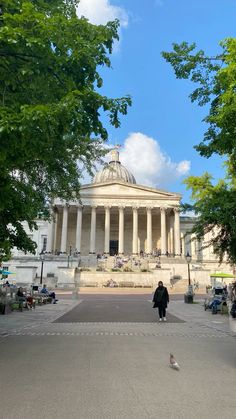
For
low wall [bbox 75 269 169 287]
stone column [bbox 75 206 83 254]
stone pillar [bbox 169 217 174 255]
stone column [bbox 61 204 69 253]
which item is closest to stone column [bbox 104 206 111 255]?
stone column [bbox 75 206 83 254]

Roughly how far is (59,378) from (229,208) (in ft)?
37.6

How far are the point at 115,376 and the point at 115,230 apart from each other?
7263cm

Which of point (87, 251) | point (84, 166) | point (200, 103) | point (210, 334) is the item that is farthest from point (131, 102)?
point (87, 251)

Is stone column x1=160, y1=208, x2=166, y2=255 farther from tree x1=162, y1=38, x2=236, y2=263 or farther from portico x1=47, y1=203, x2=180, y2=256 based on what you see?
tree x1=162, y1=38, x2=236, y2=263

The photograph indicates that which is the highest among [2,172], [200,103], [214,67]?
[214,67]

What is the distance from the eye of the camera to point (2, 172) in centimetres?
731

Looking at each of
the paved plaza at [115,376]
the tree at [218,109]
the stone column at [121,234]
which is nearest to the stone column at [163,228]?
the stone column at [121,234]

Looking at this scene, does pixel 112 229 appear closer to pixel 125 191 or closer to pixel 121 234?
pixel 121 234

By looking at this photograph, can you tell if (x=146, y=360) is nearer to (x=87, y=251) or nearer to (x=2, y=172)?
(x=2, y=172)

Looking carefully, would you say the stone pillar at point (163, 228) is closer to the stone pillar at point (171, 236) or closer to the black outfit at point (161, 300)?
the stone pillar at point (171, 236)

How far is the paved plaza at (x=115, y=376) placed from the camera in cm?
481

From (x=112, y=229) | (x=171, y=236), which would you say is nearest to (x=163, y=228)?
(x=171, y=236)

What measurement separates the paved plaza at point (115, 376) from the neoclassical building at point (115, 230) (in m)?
50.9

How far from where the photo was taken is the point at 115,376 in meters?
6.45
